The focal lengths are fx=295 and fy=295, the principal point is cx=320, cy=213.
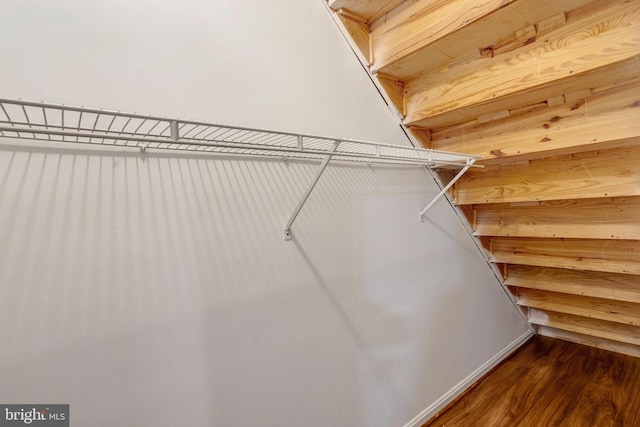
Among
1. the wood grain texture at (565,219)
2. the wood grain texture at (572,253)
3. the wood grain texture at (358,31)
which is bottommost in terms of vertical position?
the wood grain texture at (572,253)

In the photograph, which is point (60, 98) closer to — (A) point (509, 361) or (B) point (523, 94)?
(B) point (523, 94)

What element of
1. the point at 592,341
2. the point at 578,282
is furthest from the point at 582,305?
the point at 592,341

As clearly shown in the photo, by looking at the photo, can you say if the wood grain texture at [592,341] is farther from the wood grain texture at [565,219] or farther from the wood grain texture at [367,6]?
the wood grain texture at [367,6]

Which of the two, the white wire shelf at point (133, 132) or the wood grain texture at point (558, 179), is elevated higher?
the white wire shelf at point (133, 132)

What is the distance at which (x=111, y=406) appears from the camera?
0.80 meters

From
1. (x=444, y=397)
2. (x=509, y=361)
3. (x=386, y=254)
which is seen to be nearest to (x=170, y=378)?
(x=386, y=254)

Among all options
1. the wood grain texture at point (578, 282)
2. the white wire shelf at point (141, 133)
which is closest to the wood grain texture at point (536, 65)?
the white wire shelf at point (141, 133)

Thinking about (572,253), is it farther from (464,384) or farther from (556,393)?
(464,384)

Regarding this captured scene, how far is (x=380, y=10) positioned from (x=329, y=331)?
146 centimetres

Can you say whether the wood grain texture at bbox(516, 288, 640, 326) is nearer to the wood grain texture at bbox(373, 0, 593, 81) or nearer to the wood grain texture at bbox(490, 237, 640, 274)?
the wood grain texture at bbox(490, 237, 640, 274)

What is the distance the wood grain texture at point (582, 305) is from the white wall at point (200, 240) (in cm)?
157

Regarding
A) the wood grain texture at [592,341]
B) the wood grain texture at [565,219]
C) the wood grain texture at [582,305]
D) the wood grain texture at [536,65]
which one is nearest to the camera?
the wood grain texture at [536,65]

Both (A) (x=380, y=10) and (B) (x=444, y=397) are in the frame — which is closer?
(A) (x=380, y=10)

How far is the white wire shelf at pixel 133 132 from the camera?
1.84 feet
